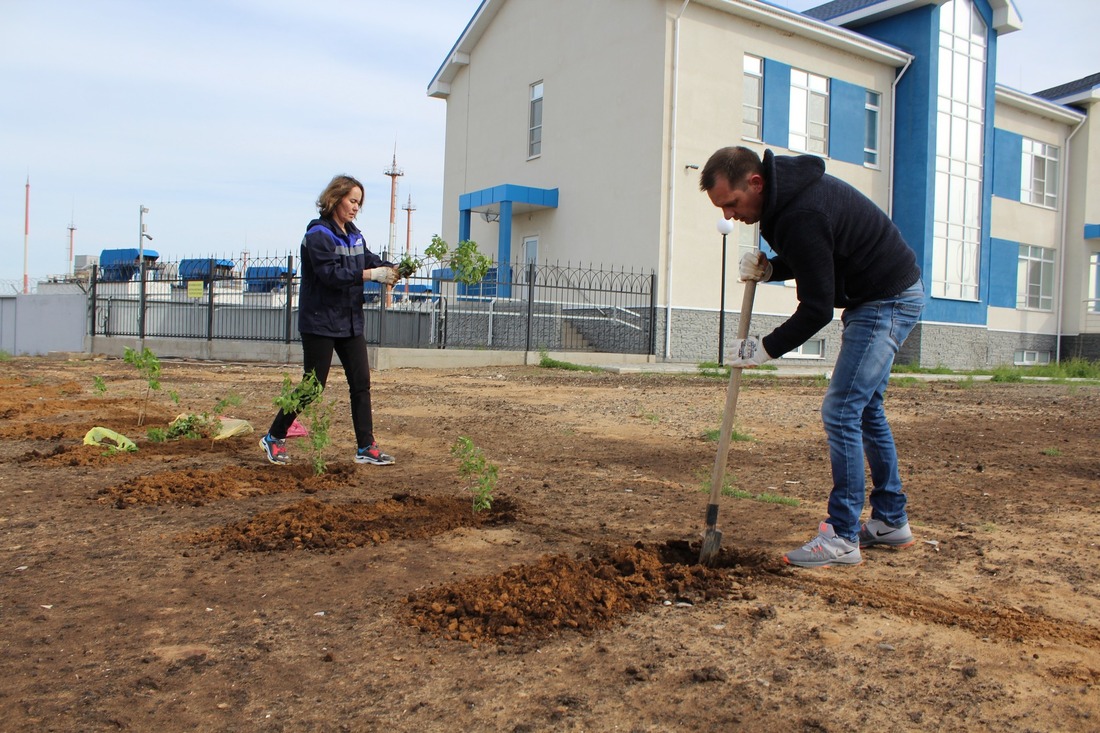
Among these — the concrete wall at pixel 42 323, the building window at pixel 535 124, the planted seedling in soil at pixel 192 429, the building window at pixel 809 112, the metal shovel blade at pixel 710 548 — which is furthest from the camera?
the concrete wall at pixel 42 323

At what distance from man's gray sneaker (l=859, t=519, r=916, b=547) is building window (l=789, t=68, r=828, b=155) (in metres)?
18.3

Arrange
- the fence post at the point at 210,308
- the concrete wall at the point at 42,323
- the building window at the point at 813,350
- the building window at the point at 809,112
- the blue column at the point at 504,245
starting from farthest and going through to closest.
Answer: the concrete wall at the point at 42,323
the building window at the point at 813,350
the building window at the point at 809,112
the blue column at the point at 504,245
the fence post at the point at 210,308

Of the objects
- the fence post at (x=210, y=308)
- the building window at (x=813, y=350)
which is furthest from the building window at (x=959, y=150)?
the fence post at (x=210, y=308)

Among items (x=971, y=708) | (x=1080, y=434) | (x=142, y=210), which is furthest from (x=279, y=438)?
(x=142, y=210)

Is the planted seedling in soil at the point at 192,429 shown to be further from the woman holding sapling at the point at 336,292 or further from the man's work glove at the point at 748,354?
the man's work glove at the point at 748,354

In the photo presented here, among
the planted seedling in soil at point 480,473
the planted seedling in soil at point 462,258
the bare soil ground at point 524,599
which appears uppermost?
the planted seedling in soil at point 462,258

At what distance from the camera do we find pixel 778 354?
138 inches

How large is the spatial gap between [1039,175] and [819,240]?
2871 centimetres

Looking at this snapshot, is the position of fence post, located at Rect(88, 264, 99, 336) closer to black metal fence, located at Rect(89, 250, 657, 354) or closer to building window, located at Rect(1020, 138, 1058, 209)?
black metal fence, located at Rect(89, 250, 657, 354)

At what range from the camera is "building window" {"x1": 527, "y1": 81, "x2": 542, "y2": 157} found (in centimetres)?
2286

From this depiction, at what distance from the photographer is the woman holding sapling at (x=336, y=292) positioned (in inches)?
212

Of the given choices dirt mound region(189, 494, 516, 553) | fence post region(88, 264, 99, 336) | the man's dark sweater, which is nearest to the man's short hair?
the man's dark sweater

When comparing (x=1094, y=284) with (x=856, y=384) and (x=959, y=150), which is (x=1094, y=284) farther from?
(x=856, y=384)

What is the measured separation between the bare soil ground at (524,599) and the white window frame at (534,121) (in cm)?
1778
